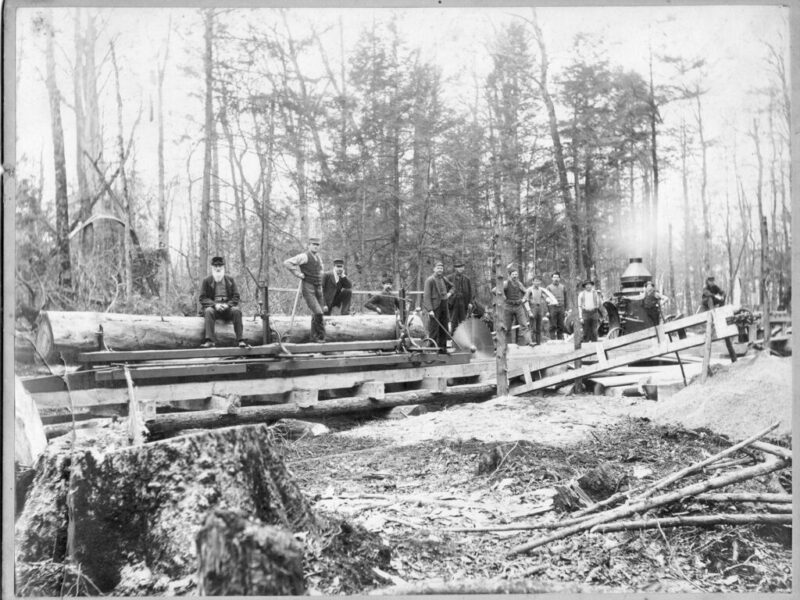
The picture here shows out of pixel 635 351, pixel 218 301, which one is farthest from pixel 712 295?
pixel 218 301

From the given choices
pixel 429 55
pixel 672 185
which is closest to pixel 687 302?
pixel 672 185

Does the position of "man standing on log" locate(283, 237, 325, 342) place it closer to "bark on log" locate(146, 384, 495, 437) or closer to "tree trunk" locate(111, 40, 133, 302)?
"bark on log" locate(146, 384, 495, 437)

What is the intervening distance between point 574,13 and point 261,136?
8.16 feet

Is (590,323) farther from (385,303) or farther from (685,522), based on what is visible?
(685,522)

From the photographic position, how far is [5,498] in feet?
11.7

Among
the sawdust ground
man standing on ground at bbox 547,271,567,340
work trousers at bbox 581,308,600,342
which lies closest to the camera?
the sawdust ground

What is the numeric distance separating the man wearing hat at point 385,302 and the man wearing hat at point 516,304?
122cm

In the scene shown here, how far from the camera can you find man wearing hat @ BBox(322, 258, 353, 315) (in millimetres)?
6002

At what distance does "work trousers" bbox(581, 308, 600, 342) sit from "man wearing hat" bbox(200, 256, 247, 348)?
13.1 feet

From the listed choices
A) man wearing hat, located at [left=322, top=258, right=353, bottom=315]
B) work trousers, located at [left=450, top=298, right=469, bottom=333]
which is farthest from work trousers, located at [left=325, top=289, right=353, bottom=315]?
work trousers, located at [left=450, top=298, right=469, bottom=333]

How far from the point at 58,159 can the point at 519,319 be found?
6.48 m

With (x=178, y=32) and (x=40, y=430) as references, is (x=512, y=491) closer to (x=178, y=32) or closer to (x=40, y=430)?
(x=40, y=430)

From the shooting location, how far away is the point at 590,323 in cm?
790

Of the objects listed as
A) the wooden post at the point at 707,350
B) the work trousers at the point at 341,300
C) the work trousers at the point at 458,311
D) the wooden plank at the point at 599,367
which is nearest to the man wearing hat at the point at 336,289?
the work trousers at the point at 341,300
